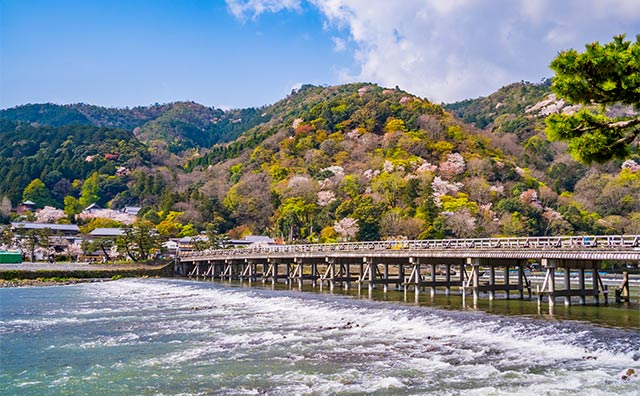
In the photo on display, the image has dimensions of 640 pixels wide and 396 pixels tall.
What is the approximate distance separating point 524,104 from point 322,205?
8554cm

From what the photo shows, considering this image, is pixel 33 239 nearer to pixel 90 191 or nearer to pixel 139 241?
pixel 139 241

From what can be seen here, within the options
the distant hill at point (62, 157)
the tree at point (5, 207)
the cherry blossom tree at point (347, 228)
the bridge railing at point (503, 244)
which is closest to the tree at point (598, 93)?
the bridge railing at point (503, 244)

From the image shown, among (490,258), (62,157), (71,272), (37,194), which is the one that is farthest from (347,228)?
(62,157)

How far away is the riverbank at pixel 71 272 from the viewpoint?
51.2m

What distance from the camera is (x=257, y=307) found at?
2808 cm

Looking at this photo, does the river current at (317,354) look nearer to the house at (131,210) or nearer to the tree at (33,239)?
the tree at (33,239)

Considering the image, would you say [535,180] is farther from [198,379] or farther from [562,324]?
[198,379]

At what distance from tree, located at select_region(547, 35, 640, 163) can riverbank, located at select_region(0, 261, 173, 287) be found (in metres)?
47.4

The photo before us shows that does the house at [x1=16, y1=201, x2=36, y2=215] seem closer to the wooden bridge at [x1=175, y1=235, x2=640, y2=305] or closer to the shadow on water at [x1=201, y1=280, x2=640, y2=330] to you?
the wooden bridge at [x1=175, y1=235, x2=640, y2=305]

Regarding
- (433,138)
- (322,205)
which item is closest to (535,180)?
(433,138)

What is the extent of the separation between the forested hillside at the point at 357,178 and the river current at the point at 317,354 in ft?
146

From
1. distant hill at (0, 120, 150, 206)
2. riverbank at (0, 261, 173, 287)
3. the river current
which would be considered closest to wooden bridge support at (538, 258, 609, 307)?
the river current

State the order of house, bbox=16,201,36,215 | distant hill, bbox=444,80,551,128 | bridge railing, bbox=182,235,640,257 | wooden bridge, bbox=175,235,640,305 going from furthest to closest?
1. distant hill, bbox=444,80,551,128
2. house, bbox=16,201,36,215
3. wooden bridge, bbox=175,235,640,305
4. bridge railing, bbox=182,235,640,257

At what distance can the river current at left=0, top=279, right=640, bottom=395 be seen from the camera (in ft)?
41.6
